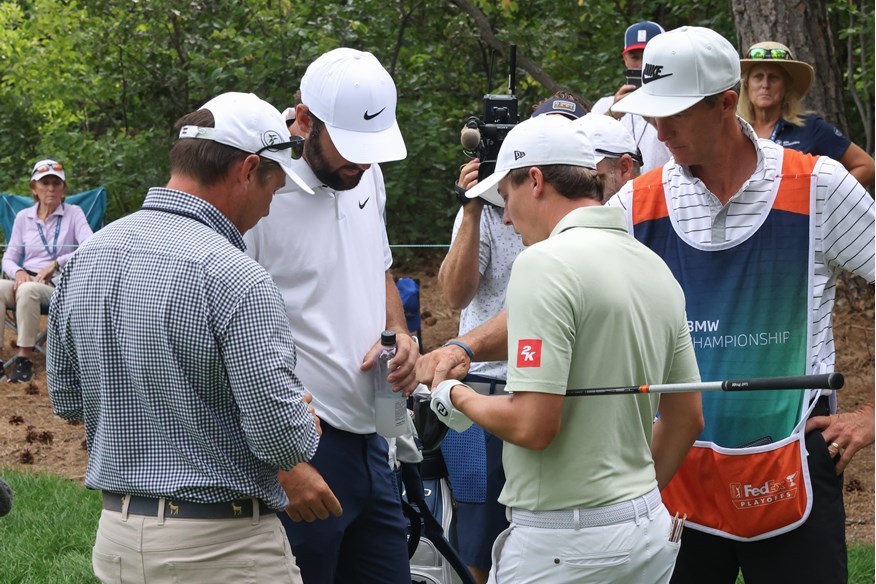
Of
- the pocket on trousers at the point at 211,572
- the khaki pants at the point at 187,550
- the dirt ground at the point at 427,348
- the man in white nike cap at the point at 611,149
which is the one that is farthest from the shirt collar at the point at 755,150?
the dirt ground at the point at 427,348

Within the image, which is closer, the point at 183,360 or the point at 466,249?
the point at 183,360

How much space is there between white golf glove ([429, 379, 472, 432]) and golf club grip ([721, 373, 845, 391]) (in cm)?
71

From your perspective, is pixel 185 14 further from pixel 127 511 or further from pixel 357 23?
pixel 127 511

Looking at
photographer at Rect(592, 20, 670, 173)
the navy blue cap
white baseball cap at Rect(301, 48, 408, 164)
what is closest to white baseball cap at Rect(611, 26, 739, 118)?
white baseball cap at Rect(301, 48, 408, 164)

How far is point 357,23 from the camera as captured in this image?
11.1 meters

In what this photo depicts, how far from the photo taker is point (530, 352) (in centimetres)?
273

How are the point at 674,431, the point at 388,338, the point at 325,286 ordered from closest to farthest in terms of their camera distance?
1. the point at 674,431
2. the point at 325,286
3. the point at 388,338

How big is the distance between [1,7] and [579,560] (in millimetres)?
16429

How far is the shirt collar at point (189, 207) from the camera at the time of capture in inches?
121

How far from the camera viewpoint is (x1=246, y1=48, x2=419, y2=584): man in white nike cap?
3.63 meters

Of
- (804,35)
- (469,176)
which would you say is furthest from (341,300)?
(804,35)

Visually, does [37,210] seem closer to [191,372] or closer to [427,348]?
[427,348]

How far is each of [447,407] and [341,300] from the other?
803 mm

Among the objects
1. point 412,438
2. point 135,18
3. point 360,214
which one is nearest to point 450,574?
point 412,438
